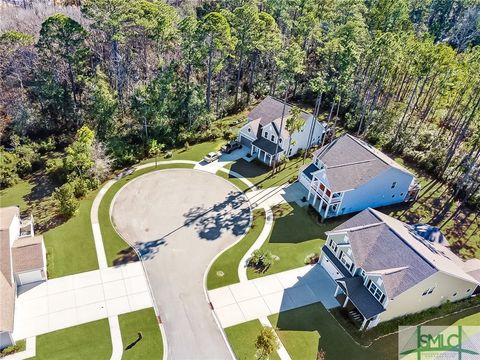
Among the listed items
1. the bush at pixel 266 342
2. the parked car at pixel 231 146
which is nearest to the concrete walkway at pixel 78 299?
the bush at pixel 266 342

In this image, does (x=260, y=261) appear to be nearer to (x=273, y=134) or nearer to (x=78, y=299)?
(x=78, y=299)

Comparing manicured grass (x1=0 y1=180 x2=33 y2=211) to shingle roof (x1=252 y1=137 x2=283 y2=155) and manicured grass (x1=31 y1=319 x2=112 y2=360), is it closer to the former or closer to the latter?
manicured grass (x1=31 y1=319 x2=112 y2=360)

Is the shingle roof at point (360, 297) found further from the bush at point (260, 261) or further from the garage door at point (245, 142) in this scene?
the garage door at point (245, 142)

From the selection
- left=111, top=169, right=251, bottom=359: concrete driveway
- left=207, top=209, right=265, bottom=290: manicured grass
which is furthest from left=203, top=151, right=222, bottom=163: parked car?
left=207, top=209, right=265, bottom=290: manicured grass

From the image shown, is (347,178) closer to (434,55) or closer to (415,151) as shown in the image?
(415,151)

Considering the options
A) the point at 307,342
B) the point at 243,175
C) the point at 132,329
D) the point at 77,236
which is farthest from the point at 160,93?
the point at 307,342
